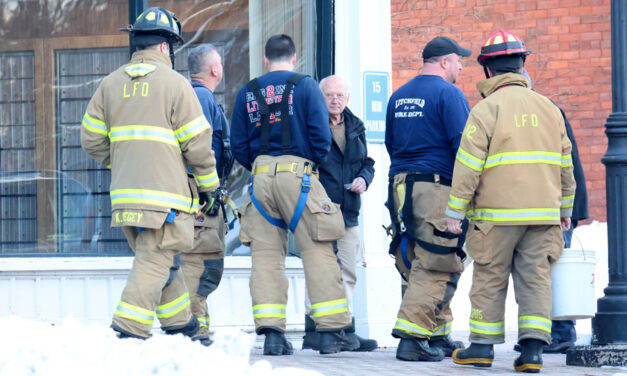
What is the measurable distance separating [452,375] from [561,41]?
28.6 feet

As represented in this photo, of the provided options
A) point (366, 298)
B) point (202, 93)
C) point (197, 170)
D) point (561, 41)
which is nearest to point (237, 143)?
point (202, 93)

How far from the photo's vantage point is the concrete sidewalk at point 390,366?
617 centimetres

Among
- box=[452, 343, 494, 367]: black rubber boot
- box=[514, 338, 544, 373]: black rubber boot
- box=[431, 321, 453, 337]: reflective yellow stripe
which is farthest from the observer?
box=[431, 321, 453, 337]: reflective yellow stripe

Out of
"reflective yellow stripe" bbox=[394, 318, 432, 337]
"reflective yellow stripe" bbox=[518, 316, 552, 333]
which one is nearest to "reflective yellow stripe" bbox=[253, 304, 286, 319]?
"reflective yellow stripe" bbox=[394, 318, 432, 337]

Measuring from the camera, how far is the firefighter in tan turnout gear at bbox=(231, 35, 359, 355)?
7047 millimetres

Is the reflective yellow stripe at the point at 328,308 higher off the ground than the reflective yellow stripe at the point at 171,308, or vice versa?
the reflective yellow stripe at the point at 171,308

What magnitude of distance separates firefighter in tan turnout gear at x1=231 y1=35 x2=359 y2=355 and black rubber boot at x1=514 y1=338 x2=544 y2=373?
1289 millimetres

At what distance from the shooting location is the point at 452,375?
6.04 m

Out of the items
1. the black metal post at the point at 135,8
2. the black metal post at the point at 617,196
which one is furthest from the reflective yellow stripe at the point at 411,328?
the black metal post at the point at 135,8

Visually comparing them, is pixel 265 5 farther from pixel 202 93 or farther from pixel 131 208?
pixel 131 208

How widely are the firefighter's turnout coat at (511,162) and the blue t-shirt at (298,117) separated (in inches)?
41.2

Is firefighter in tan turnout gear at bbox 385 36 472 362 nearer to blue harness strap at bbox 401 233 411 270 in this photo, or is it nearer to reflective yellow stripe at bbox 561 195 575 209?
blue harness strap at bbox 401 233 411 270

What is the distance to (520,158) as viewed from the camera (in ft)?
21.0

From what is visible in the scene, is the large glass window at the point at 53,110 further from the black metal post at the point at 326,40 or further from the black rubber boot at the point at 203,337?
the black rubber boot at the point at 203,337
